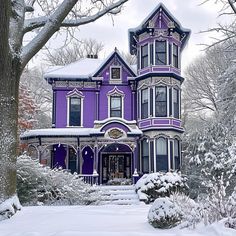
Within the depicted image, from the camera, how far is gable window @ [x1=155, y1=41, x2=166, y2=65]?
2369 cm

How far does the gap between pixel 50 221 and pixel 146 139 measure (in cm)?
1625

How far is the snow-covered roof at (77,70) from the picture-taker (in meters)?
24.2

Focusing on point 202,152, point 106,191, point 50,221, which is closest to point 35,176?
point 106,191

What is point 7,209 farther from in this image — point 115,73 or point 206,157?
point 115,73

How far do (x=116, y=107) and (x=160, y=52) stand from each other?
14.2 ft

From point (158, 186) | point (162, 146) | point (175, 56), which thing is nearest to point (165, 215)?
point (158, 186)

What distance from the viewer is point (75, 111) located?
80.6ft

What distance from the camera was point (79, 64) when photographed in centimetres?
2641

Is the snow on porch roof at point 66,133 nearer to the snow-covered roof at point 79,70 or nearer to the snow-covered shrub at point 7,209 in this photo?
the snow-covered roof at point 79,70

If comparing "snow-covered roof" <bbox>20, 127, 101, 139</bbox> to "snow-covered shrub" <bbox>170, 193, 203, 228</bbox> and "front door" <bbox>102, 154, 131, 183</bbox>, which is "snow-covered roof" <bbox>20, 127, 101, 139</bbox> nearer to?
"front door" <bbox>102, 154, 131, 183</bbox>

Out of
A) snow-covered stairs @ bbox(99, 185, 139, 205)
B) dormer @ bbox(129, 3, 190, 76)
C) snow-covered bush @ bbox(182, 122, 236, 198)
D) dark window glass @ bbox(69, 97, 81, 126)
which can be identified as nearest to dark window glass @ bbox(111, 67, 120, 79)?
dormer @ bbox(129, 3, 190, 76)

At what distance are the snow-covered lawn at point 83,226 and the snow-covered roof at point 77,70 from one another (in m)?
16.4

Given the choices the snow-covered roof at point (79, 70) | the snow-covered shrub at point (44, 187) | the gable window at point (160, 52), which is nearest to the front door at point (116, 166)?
the snow-covered roof at point (79, 70)

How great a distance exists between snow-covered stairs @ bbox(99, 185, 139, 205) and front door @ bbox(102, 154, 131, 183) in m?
3.85
